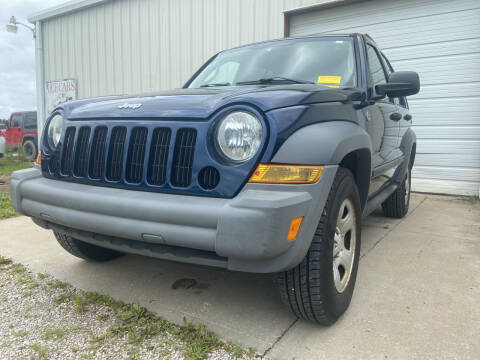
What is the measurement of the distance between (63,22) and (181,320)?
10574mm

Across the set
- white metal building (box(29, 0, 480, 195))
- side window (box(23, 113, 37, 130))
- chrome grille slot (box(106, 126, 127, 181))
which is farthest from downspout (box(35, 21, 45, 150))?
chrome grille slot (box(106, 126, 127, 181))

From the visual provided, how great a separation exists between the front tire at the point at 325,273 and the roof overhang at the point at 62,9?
928cm

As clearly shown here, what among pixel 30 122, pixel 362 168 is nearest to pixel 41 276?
pixel 362 168

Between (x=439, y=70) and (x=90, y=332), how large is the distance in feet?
18.7

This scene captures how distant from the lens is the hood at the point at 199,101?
164cm

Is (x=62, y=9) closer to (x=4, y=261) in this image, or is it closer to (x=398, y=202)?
(x=4, y=261)

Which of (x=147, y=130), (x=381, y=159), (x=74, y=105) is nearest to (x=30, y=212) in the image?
(x=74, y=105)

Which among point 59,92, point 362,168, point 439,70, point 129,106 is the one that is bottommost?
point 362,168

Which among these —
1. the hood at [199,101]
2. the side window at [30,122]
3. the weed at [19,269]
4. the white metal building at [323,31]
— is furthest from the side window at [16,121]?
the hood at [199,101]

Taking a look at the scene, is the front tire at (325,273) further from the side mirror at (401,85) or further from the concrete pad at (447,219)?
the concrete pad at (447,219)

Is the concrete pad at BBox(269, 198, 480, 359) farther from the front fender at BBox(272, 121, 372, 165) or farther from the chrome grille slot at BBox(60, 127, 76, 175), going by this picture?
the chrome grille slot at BBox(60, 127, 76, 175)

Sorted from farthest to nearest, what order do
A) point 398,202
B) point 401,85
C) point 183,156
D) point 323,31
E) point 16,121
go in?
point 16,121, point 323,31, point 398,202, point 401,85, point 183,156

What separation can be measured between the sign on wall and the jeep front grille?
8978mm

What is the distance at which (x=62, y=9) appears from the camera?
993 centimetres
